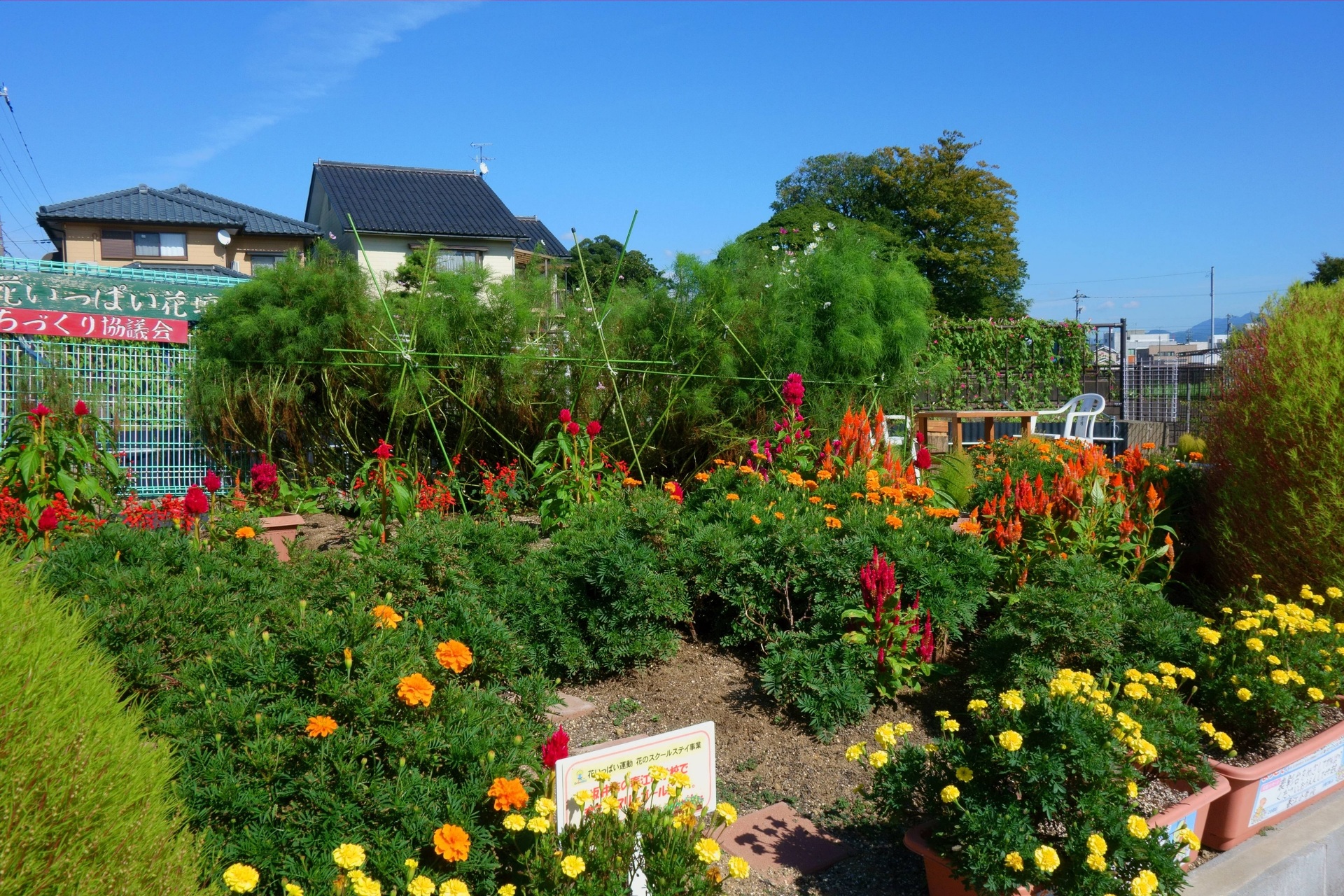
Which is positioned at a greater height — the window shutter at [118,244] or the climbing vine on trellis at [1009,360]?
the window shutter at [118,244]

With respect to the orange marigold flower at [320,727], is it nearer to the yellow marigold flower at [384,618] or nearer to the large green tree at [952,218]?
the yellow marigold flower at [384,618]

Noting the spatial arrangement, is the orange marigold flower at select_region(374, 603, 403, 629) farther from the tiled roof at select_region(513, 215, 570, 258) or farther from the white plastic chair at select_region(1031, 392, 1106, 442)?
the tiled roof at select_region(513, 215, 570, 258)

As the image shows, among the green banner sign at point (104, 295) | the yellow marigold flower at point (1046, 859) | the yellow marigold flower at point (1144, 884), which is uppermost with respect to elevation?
the green banner sign at point (104, 295)

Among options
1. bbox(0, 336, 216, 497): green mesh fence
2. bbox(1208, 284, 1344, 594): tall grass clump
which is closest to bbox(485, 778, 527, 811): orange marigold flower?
bbox(1208, 284, 1344, 594): tall grass clump

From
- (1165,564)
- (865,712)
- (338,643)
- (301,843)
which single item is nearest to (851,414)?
(1165,564)

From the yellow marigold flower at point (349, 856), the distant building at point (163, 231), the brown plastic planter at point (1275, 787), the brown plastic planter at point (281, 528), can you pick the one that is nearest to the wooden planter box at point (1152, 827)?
the brown plastic planter at point (1275, 787)

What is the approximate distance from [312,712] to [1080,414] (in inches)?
351

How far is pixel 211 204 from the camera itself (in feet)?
107

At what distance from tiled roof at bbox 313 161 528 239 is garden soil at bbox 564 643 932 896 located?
26150mm

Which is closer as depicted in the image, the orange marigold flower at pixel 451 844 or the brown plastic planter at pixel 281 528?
the orange marigold flower at pixel 451 844

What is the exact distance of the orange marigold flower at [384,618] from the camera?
2.06m

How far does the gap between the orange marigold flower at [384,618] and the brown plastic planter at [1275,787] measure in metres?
2.22

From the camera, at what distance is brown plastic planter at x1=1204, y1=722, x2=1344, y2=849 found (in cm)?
245

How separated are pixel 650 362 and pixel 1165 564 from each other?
277 cm
